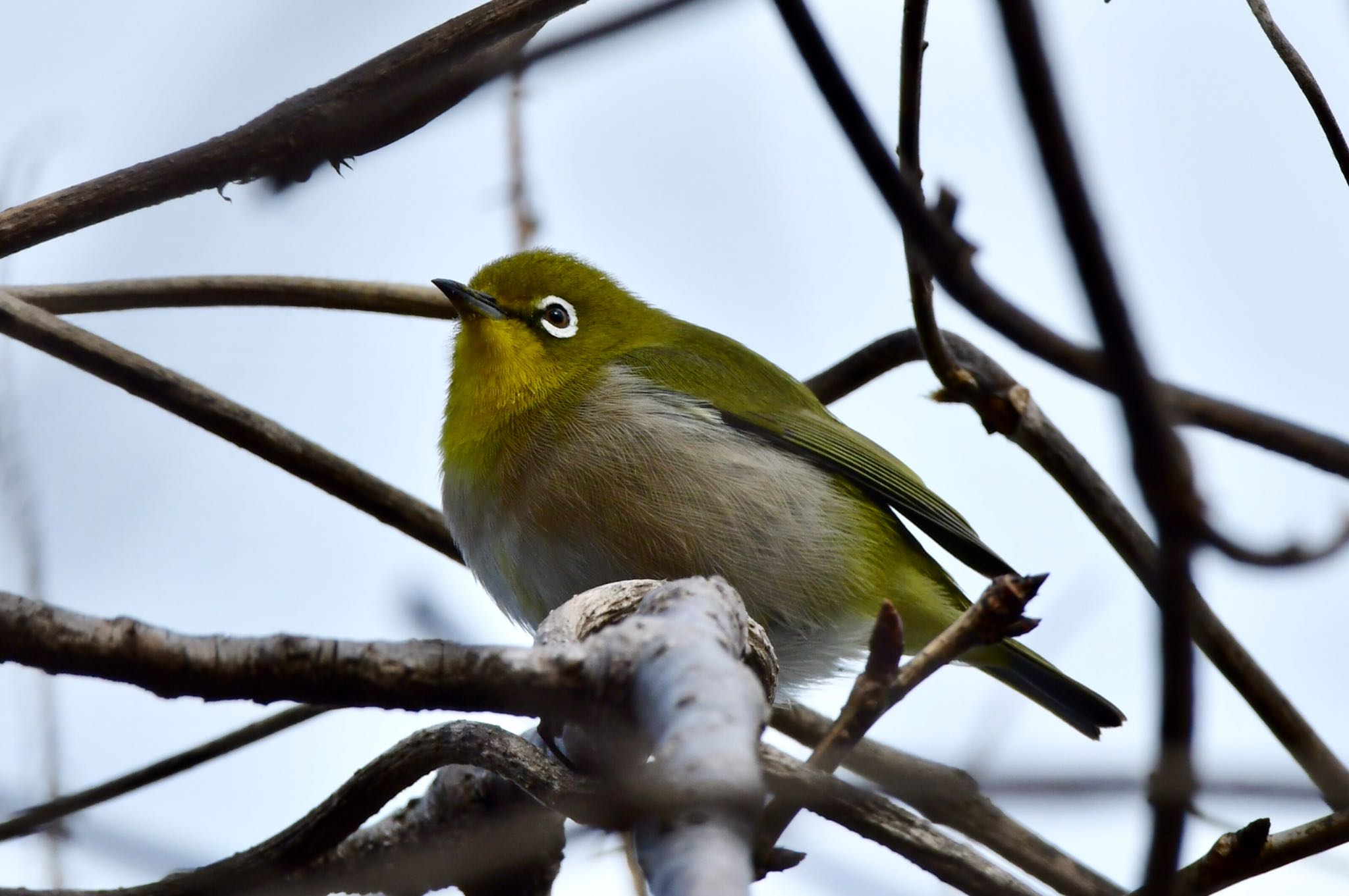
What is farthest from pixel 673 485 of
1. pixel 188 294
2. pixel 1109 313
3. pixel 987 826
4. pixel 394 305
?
pixel 1109 313

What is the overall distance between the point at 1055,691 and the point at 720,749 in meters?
4.46

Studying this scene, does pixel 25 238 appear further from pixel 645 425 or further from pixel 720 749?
pixel 720 749

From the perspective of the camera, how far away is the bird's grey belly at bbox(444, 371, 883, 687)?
452 centimetres

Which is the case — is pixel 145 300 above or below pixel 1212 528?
above

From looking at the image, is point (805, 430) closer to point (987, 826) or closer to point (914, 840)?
point (987, 826)

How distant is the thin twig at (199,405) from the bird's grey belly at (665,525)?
0.50 m

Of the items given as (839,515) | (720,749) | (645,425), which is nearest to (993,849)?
(839,515)

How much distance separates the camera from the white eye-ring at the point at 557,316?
567 cm

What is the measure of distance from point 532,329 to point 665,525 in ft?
4.97

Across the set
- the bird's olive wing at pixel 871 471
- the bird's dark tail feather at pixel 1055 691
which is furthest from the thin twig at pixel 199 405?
the bird's dark tail feather at pixel 1055 691

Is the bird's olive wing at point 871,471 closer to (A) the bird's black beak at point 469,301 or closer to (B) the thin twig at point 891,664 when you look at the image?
(A) the bird's black beak at point 469,301

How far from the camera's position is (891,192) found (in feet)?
4.20

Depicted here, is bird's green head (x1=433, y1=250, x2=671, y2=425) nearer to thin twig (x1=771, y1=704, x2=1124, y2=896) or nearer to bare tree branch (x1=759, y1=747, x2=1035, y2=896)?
thin twig (x1=771, y1=704, x2=1124, y2=896)

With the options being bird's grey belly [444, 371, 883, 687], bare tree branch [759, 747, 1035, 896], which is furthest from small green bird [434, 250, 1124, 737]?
bare tree branch [759, 747, 1035, 896]
